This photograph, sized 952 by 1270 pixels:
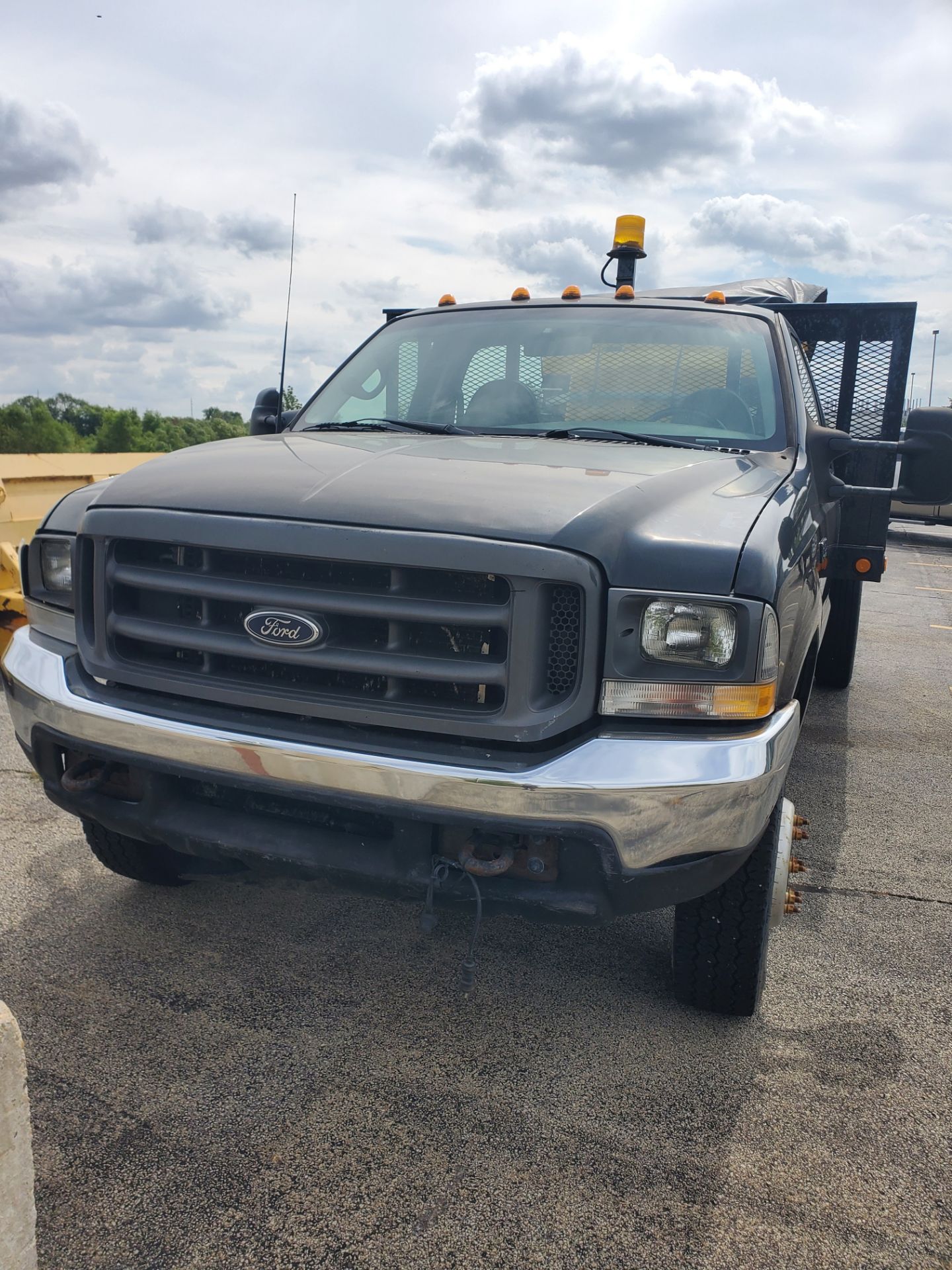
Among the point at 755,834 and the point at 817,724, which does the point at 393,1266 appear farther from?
the point at 817,724

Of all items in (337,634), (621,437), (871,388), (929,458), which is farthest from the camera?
(871,388)

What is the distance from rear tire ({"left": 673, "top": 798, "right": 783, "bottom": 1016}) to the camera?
2.57m

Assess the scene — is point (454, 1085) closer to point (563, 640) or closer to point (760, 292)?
point (563, 640)

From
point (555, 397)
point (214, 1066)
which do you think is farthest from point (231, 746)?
point (555, 397)

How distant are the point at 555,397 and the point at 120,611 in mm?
1613

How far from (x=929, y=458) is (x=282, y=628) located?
220 cm

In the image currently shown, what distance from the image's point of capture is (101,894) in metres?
3.44

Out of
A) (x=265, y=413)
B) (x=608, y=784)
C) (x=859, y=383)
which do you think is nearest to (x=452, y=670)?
(x=608, y=784)

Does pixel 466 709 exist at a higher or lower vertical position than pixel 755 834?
higher

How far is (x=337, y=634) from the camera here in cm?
235

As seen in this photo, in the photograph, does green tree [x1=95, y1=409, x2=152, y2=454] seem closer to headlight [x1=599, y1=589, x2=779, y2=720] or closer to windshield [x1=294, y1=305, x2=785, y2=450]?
windshield [x1=294, y1=305, x2=785, y2=450]

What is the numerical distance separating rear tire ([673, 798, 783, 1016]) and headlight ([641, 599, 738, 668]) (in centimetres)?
56

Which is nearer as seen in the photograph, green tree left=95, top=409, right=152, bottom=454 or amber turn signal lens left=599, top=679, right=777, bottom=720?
amber turn signal lens left=599, top=679, right=777, bottom=720

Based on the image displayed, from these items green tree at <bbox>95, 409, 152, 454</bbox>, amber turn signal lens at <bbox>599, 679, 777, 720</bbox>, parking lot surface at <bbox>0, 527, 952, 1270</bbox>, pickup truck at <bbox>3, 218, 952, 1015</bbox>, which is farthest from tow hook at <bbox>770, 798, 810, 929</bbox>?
green tree at <bbox>95, 409, 152, 454</bbox>
